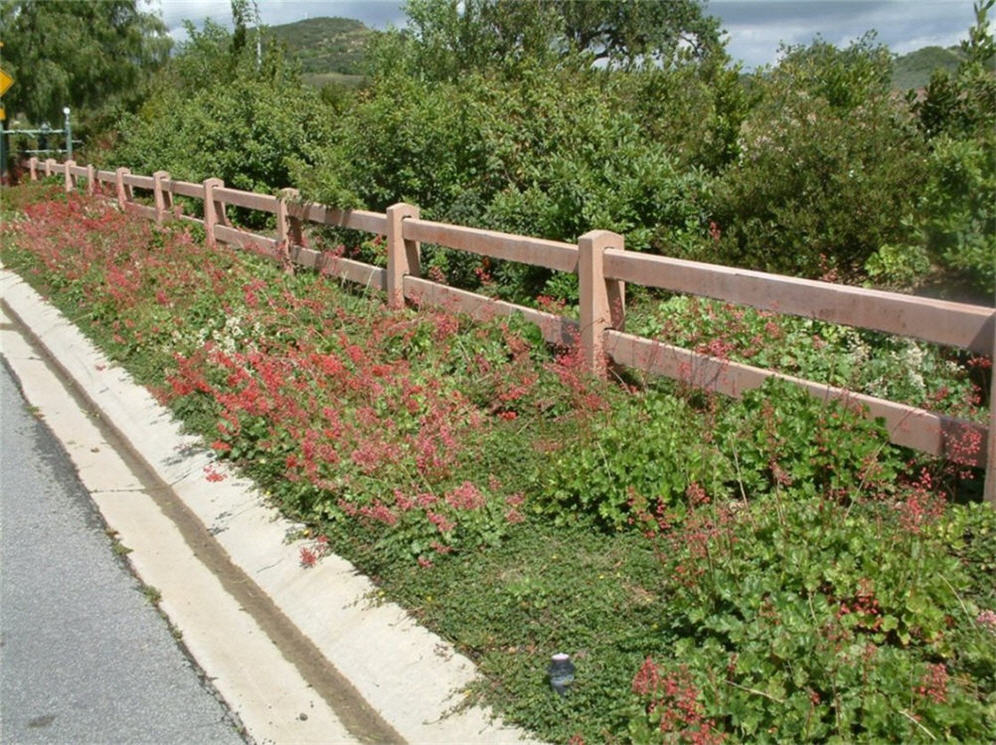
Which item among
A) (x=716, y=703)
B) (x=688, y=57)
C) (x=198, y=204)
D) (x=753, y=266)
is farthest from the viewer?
(x=198, y=204)

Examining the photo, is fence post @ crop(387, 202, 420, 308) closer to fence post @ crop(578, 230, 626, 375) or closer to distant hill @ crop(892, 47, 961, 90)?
fence post @ crop(578, 230, 626, 375)

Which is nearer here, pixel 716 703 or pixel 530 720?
pixel 716 703

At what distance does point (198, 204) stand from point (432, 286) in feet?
31.1

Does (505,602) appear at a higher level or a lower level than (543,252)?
lower

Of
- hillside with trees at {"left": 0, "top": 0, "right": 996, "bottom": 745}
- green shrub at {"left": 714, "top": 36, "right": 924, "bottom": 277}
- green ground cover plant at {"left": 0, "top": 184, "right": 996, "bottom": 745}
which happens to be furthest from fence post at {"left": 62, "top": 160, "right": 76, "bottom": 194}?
green shrub at {"left": 714, "top": 36, "right": 924, "bottom": 277}

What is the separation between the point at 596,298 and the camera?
7.03 metres

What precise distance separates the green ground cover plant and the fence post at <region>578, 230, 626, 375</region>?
252mm

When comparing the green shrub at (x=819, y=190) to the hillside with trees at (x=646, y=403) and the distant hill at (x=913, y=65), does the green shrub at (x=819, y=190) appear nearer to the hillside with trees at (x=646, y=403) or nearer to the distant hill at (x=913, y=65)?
the hillside with trees at (x=646, y=403)

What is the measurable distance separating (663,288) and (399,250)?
3.53m

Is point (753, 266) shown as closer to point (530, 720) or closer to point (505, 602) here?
point (505, 602)

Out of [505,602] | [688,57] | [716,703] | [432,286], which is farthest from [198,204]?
[716,703]

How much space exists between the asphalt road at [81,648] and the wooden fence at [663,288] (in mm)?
3037

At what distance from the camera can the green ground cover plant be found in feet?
12.7

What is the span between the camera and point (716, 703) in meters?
3.79
